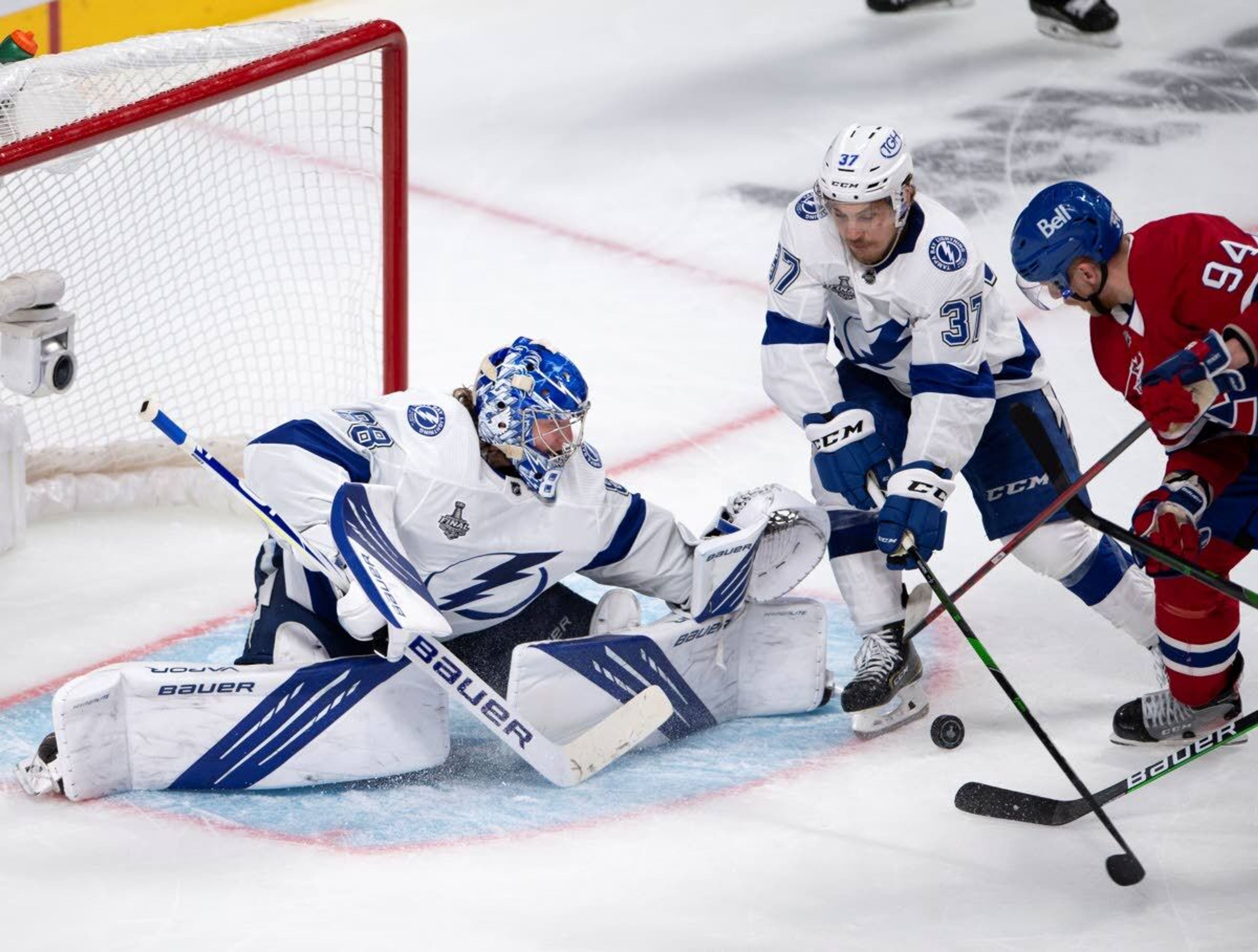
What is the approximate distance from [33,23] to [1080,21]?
3.75 metres

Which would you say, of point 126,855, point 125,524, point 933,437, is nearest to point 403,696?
point 126,855

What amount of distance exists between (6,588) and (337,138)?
1.28 metres

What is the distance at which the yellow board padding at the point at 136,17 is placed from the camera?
23.3 ft

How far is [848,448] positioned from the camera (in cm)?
370

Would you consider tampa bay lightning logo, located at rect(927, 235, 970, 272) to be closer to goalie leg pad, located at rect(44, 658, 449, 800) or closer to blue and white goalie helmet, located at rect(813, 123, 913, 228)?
blue and white goalie helmet, located at rect(813, 123, 913, 228)

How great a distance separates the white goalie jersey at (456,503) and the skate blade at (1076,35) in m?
4.57

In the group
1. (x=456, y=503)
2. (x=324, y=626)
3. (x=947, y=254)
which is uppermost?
(x=947, y=254)

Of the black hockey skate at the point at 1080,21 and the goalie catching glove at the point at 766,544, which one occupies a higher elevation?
the black hockey skate at the point at 1080,21

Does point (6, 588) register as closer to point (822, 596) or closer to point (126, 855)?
point (126, 855)

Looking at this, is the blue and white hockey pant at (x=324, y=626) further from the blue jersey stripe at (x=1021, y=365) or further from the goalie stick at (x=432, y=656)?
the blue jersey stripe at (x=1021, y=365)

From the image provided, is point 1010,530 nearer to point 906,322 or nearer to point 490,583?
point 906,322

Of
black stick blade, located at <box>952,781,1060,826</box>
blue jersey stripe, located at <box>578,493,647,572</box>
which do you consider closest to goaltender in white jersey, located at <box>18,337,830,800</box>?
blue jersey stripe, located at <box>578,493,647,572</box>

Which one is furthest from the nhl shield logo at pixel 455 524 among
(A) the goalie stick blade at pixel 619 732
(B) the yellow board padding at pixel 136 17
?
(B) the yellow board padding at pixel 136 17

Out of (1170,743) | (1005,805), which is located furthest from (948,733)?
(1170,743)
